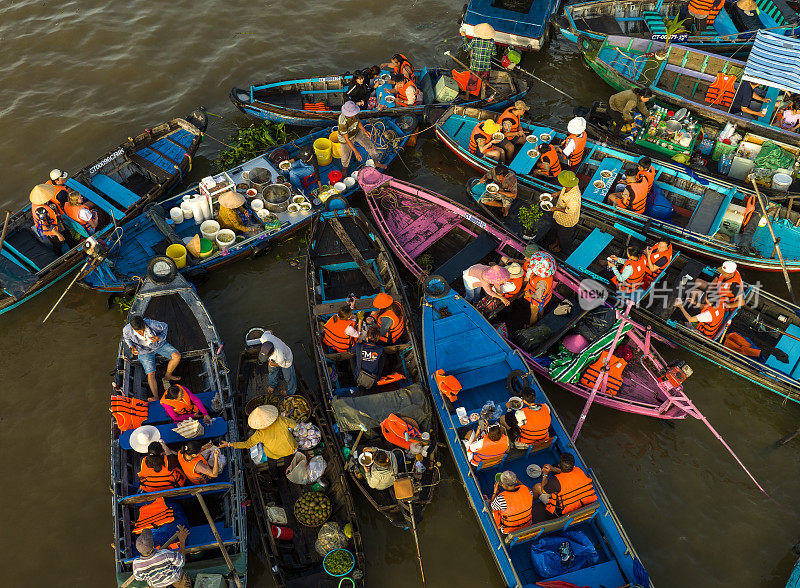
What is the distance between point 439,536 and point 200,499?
452 cm

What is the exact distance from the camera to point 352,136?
16.0 m

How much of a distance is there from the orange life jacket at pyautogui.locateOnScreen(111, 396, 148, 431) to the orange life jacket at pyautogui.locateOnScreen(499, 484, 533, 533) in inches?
264

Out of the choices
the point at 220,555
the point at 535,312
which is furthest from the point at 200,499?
the point at 535,312

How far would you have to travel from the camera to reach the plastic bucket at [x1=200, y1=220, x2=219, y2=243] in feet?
48.5

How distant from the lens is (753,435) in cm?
1270

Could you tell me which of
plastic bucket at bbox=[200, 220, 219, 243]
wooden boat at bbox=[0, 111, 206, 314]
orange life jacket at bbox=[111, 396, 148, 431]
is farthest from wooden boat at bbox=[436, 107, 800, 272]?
orange life jacket at bbox=[111, 396, 148, 431]

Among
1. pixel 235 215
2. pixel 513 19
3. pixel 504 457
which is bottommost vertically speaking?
pixel 504 457

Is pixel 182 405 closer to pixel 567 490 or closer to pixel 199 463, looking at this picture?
pixel 199 463

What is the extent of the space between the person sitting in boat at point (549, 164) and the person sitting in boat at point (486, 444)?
25.0 ft

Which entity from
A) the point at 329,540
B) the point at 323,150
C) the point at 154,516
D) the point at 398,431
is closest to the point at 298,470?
the point at 329,540

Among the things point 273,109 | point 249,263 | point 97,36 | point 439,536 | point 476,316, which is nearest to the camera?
point 439,536

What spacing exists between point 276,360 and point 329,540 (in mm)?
3399

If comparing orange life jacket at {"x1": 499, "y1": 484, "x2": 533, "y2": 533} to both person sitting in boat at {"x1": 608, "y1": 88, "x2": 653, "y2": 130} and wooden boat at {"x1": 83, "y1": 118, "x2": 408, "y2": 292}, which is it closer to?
wooden boat at {"x1": 83, "y1": 118, "x2": 408, "y2": 292}

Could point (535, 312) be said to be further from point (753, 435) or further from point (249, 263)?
point (249, 263)
